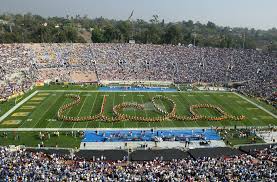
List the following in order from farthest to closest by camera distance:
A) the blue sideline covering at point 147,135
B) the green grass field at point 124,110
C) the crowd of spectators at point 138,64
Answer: the crowd of spectators at point 138,64, the green grass field at point 124,110, the blue sideline covering at point 147,135

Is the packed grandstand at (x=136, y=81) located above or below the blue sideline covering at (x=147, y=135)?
above

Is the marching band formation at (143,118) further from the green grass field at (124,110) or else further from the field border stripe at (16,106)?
the field border stripe at (16,106)

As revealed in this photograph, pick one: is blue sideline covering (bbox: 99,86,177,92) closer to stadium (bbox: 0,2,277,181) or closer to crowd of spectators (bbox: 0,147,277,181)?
stadium (bbox: 0,2,277,181)

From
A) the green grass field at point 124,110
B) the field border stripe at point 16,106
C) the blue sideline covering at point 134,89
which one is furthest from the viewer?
the blue sideline covering at point 134,89

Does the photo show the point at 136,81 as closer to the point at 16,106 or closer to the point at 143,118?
the point at 143,118

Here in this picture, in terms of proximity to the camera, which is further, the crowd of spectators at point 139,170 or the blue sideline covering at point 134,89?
the blue sideline covering at point 134,89

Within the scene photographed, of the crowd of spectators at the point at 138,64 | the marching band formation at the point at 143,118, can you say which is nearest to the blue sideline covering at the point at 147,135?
the marching band formation at the point at 143,118
